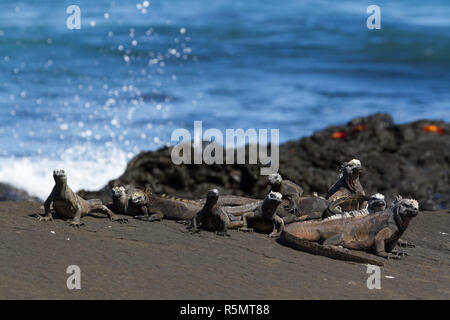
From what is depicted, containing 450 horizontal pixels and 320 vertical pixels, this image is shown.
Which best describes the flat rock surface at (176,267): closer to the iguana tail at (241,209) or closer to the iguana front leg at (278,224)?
the iguana front leg at (278,224)

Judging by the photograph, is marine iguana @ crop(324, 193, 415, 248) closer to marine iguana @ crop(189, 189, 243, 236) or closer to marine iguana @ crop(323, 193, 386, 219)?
marine iguana @ crop(323, 193, 386, 219)

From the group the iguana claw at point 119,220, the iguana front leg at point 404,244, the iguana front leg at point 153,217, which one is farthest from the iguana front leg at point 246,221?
the iguana front leg at point 404,244

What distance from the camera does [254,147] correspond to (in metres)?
12.4

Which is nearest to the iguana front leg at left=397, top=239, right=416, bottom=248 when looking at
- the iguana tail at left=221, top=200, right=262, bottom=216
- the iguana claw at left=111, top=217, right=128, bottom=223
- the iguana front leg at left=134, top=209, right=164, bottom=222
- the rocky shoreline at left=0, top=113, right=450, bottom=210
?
the iguana tail at left=221, top=200, right=262, bottom=216

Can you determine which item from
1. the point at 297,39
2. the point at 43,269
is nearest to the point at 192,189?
the point at 43,269

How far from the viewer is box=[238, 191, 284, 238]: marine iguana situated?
7.59 meters

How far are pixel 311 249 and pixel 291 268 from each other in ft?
1.68

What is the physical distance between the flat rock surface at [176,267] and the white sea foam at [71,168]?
23.5 ft

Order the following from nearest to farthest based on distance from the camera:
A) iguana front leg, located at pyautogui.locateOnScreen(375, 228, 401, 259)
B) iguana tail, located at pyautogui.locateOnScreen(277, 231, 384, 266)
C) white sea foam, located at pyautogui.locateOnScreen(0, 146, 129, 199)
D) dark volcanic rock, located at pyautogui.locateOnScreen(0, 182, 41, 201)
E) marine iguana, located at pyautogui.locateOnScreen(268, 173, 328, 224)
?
iguana tail, located at pyautogui.locateOnScreen(277, 231, 384, 266), iguana front leg, located at pyautogui.locateOnScreen(375, 228, 401, 259), marine iguana, located at pyautogui.locateOnScreen(268, 173, 328, 224), dark volcanic rock, located at pyautogui.locateOnScreen(0, 182, 41, 201), white sea foam, located at pyautogui.locateOnScreen(0, 146, 129, 199)

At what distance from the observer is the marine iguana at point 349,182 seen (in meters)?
8.25

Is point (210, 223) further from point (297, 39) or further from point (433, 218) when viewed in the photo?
point (297, 39)

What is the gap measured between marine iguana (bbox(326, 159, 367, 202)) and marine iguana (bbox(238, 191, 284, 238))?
0.80 meters

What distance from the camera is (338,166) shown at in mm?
12641

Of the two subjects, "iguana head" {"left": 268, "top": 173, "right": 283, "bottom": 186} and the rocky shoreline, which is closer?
"iguana head" {"left": 268, "top": 173, "right": 283, "bottom": 186}
